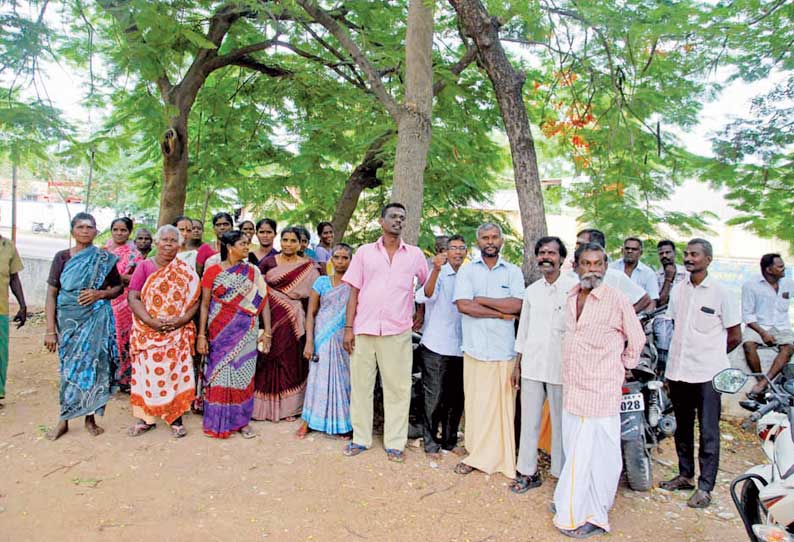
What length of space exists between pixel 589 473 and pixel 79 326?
4.10 m

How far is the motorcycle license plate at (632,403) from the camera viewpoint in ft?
13.8

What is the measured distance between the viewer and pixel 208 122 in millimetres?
10227

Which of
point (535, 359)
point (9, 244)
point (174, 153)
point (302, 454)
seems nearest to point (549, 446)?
point (535, 359)

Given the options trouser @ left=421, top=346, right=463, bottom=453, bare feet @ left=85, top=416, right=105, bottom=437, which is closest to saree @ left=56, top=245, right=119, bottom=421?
bare feet @ left=85, top=416, right=105, bottom=437

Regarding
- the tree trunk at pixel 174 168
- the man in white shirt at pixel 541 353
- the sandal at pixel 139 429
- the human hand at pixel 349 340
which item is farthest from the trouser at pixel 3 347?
the man in white shirt at pixel 541 353

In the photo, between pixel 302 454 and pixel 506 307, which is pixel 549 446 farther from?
pixel 302 454

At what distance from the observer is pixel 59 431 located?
4863mm

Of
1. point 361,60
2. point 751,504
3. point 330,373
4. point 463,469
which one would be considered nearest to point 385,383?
point 330,373

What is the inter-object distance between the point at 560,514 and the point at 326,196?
8126 mm

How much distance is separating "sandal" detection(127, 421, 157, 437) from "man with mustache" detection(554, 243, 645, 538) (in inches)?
134

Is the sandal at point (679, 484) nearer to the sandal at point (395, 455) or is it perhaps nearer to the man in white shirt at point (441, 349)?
the man in white shirt at point (441, 349)

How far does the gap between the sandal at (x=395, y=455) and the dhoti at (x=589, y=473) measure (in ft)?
4.39

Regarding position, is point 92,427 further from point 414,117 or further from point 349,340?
point 414,117

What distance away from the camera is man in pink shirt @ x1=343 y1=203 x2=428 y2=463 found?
4695 millimetres
